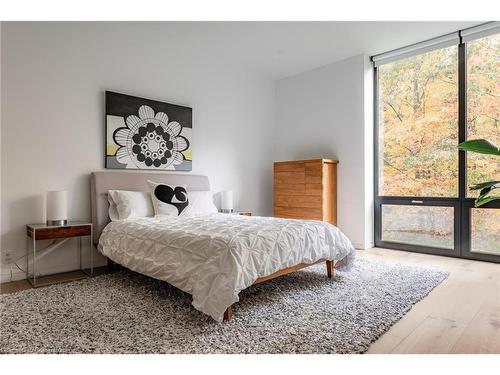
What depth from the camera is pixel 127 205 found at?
350 cm

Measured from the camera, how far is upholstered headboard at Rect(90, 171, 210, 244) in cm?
353

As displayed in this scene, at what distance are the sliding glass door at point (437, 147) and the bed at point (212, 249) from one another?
180cm

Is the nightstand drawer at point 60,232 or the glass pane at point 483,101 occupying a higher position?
the glass pane at point 483,101

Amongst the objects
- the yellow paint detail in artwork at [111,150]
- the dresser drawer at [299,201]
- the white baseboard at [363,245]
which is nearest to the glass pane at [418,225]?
the white baseboard at [363,245]

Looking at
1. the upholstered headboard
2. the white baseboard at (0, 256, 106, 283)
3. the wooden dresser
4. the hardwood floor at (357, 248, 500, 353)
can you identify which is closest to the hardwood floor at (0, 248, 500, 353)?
the hardwood floor at (357, 248, 500, 353)

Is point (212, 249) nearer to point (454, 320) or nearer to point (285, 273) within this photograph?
point (285, 273)

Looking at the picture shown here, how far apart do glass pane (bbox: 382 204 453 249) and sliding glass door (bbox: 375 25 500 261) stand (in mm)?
11

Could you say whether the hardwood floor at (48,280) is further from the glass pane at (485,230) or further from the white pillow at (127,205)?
the glass pane at (485,230)

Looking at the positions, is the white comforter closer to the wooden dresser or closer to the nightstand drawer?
the nightstand drawer

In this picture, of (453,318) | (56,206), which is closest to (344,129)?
(453,318)

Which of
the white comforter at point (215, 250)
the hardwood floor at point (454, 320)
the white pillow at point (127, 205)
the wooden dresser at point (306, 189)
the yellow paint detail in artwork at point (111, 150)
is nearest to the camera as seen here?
the hardwood floor at point (454, 320)

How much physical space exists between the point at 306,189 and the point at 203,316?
2969 millimetres

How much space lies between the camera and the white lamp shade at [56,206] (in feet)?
10.3
